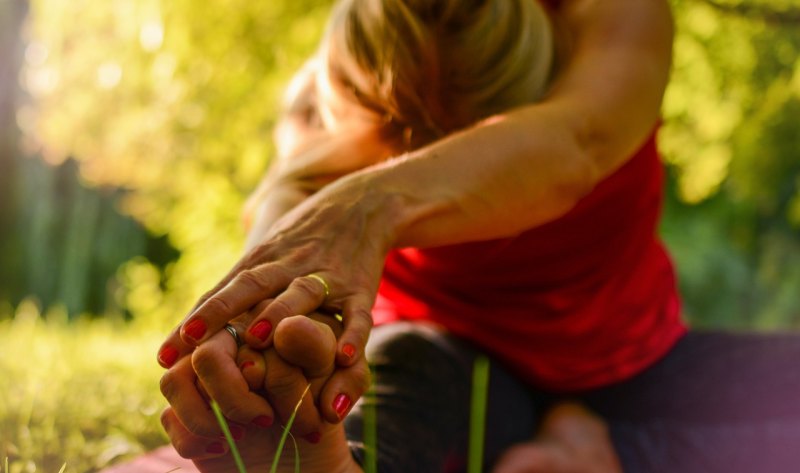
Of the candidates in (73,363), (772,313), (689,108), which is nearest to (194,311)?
(73,363)

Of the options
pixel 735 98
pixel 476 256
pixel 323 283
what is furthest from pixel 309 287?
pixel 735 98

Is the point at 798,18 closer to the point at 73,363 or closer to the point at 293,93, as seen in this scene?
the point at 293,93

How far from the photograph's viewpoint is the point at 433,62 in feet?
5.09

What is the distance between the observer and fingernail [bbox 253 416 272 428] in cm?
100

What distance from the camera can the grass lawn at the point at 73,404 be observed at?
1599 mm

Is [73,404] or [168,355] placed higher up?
[168,355]

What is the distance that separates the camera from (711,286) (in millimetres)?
7996

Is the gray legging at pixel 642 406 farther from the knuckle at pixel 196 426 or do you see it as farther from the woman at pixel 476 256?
the knuckle at pixel 196 426

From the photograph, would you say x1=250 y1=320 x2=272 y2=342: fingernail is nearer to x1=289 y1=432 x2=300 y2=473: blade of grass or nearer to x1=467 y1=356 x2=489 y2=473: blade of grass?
x1=289 y1=432 x2=300 y2=473: blade of grass

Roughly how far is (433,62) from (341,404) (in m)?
0.72

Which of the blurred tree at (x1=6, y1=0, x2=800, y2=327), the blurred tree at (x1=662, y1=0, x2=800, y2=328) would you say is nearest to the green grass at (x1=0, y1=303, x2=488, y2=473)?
the blurred tree at (x1=6, y1=0, x2=800, y2=327)

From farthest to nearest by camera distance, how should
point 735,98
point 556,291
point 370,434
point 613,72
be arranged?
point 735,98 → point 556,291 → point 613,72 → point 370,434

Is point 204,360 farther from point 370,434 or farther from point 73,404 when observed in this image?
point 73,404

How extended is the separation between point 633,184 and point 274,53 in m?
2.85
